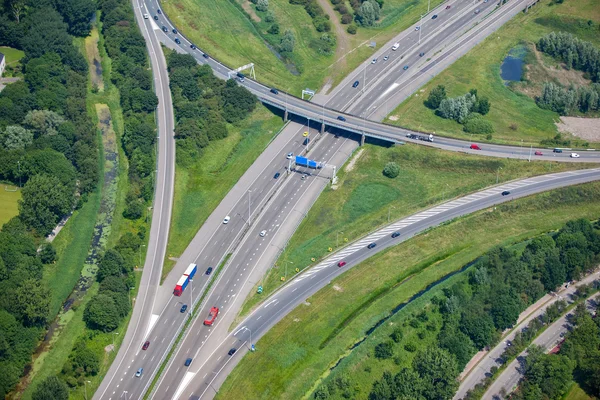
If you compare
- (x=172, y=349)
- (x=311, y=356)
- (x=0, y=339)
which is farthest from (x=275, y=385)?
(x=0, y=339)

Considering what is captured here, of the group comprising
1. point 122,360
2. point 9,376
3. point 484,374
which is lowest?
point 9,376

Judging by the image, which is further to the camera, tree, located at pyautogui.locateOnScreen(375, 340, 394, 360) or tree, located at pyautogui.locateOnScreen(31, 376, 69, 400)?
tree, located at pyautogui.locateOnScreen(375, 340, 394, 360)

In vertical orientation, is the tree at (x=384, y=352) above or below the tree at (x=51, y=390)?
above

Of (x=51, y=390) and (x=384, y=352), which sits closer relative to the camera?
(x=51, y=390)

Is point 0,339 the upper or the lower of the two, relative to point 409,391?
lower

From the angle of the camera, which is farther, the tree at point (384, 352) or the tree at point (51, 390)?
the tree at point (384, 352)

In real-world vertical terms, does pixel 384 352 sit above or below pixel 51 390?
above

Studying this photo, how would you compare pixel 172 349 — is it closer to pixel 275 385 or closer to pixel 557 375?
pixel 275 385

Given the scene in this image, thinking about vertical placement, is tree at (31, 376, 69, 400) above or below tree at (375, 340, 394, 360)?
below
